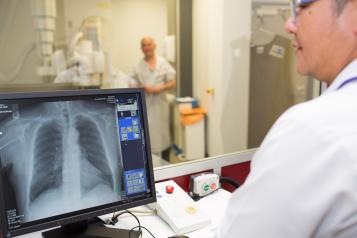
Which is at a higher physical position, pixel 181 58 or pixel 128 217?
pixel 181 58

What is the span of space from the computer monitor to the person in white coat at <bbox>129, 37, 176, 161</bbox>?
2354 millimetres

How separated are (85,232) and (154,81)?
99.5 inches

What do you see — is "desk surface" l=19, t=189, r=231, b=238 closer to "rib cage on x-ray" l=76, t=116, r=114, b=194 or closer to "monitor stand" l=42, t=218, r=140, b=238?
"monitor stand" l=42, t=218, r=140, b=238

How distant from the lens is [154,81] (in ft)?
11.1

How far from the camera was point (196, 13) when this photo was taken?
11.9 feet

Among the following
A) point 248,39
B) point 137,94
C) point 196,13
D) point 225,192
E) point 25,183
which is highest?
point 196,13

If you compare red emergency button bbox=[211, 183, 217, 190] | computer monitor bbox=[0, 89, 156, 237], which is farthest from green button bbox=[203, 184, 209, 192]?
computer monitor bbox=[0, 89, 156, 237]

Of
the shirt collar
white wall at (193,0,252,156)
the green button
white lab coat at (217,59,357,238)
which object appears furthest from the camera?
white wall at (193,0,252,156)

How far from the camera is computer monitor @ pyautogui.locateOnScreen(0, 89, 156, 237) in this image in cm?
82

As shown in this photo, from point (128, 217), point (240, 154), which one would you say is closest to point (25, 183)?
point (128, 217)

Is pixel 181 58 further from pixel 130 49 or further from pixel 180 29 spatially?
pixel 130 49

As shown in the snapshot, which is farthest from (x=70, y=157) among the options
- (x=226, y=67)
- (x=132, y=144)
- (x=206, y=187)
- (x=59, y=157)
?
(x=226, y=67)

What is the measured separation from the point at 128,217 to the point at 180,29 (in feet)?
9.83

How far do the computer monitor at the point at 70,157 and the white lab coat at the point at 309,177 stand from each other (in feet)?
1.64
